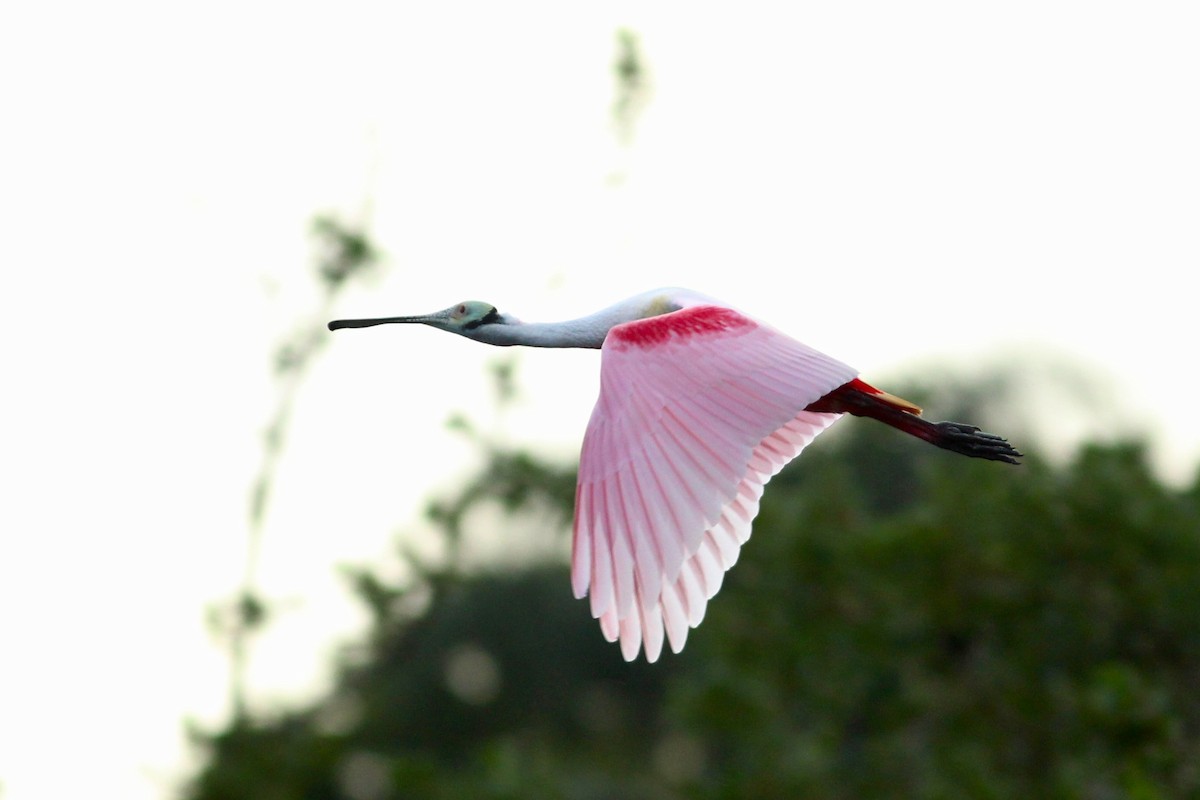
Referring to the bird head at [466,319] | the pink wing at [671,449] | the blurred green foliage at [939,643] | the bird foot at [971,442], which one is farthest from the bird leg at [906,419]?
the blurred green foliage at [939,643]

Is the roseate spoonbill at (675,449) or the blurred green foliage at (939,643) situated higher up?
the roseate spoonbill at (675,449)

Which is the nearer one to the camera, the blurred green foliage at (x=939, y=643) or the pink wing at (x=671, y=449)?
the pink wing at (x=671, y=449)

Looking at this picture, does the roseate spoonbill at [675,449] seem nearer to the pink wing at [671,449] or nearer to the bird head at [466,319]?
the pink wing at [671,449]

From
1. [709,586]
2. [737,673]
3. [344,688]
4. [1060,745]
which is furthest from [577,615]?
[709,586]

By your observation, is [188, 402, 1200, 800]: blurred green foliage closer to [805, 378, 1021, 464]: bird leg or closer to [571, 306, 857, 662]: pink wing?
[805, 378, 1021, 464]: bird leg

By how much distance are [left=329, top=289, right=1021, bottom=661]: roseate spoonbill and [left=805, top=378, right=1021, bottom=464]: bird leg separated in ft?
0.05

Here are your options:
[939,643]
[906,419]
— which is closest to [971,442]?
[906,419]

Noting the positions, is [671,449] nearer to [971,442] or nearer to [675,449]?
[675,449]

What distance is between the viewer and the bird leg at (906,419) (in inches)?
296

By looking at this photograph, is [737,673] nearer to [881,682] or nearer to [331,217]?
[881,682]

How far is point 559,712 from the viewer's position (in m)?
28.6

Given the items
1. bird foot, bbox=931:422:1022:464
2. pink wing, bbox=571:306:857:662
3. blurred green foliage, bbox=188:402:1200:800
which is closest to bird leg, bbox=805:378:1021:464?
bird foot, bbox=931:422:1022:464

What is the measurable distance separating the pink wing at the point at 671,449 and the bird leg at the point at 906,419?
521mm

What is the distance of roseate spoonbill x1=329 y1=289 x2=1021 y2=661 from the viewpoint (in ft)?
21.0
